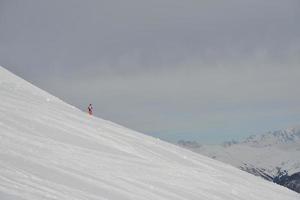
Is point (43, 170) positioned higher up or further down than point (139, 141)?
further down

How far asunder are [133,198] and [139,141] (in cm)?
1102

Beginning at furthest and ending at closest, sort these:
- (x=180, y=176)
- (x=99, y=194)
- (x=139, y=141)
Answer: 1. (x=139, y=141)
2. (x=180, y=176)
3. (x=99, y=194)

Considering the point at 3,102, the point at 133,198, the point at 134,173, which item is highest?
the point at 3,102

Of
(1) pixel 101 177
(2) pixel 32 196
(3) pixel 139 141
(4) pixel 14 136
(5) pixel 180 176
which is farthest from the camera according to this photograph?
(3) pixel 139 141

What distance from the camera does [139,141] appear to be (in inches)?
995

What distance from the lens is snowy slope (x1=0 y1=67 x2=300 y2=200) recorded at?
43.3 feet

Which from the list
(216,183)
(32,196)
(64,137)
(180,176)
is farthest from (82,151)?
(32,196)

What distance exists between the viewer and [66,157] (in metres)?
16.5

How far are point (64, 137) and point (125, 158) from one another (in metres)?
2.41

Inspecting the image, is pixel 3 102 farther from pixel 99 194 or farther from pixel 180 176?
pixel 99 194

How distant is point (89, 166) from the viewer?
54.0 feet

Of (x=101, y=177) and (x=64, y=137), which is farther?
(x=64, y=137)

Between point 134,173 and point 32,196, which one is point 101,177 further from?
point 32,196

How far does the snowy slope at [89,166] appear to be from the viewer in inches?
520
